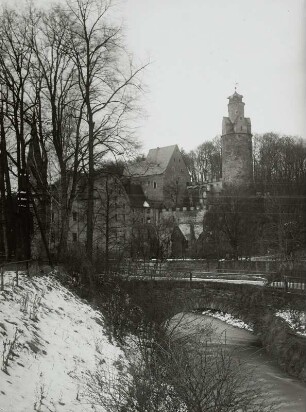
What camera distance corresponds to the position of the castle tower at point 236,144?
6350 cm

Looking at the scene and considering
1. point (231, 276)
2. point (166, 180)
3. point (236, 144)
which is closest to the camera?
point (231, 276)

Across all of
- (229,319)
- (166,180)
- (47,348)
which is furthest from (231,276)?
(166,180)

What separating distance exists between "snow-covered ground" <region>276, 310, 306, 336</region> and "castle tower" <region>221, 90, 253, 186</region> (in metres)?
42.8

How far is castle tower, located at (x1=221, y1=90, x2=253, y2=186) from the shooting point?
63.5 m

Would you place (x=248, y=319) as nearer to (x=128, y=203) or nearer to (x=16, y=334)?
(x=16, y=334)

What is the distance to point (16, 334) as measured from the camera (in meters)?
9.90

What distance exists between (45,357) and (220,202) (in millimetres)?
39724

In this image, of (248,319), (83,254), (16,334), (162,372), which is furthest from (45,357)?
(248,319)

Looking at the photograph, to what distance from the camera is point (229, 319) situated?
26344 millimetres

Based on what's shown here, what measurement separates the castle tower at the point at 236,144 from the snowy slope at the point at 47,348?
4995 cm

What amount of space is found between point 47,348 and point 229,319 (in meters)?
17.3

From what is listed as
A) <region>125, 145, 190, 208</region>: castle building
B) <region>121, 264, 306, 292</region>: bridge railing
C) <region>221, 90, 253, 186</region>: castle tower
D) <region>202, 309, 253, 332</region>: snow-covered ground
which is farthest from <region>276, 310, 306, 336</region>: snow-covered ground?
<region>125, 145, 190, 208</region>: castle building

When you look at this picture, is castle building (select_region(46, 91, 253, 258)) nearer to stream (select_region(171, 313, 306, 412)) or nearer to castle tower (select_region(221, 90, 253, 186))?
castle tower (select_region(221, 90, 253, 186))

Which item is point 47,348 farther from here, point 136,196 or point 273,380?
point 136,196
